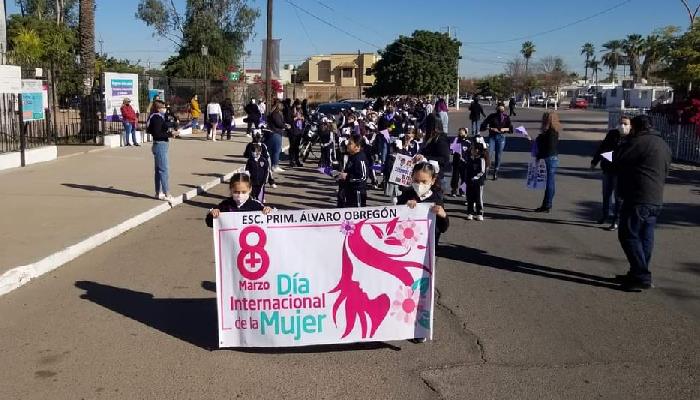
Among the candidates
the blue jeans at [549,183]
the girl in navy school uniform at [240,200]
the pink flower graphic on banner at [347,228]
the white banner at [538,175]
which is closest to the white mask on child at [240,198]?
the girl in navy school uniform at [240,200]

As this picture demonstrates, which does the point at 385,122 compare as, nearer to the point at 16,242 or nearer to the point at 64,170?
the point at 64,170

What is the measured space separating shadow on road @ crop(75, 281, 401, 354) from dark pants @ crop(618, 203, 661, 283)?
Answer: 10.1 ft

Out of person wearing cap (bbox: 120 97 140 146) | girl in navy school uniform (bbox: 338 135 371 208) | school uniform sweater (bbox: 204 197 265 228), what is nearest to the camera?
school uniform sweater (bbox: 204 197 265 228)

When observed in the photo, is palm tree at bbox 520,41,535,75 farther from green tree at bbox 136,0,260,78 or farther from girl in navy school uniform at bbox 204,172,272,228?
girl in navy school uniform at bbox 204,172,272,228

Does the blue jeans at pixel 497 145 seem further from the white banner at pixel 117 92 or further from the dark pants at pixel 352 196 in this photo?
the white banner at pixel 117 92

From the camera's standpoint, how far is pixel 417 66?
6756 cm

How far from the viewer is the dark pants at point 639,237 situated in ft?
22.7

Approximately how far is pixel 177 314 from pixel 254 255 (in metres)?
1.48

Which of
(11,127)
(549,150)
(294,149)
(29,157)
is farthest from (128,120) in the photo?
(549,150)

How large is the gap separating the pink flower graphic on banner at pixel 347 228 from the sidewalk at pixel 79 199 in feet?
12.9

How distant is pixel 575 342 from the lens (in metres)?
5.45

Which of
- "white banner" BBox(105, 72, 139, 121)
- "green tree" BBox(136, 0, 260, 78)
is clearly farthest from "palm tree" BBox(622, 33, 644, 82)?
"white banner" BBox(105, 72, 139, 121)

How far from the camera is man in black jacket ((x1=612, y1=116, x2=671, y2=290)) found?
22.8ft

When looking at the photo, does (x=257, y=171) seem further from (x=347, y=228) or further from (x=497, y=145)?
(x=497, y=145)
